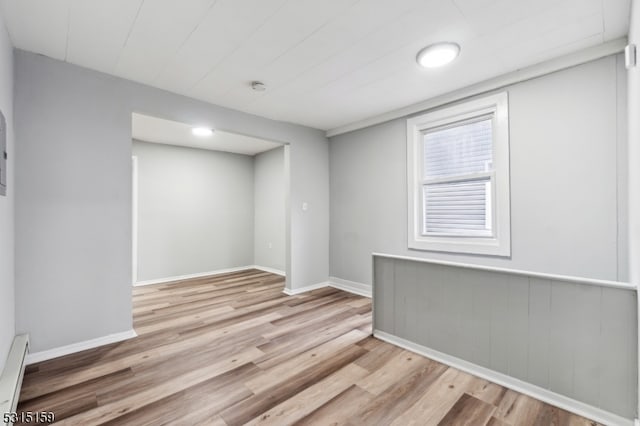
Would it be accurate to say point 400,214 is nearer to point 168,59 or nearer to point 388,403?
point 388,403

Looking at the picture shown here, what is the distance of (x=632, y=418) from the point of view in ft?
5.20

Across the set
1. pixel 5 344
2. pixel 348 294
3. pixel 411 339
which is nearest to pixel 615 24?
pixel 411 339

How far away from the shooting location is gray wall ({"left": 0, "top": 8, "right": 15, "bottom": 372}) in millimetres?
1844

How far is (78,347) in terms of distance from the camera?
253 cm

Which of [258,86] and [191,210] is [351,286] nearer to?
[258,86]

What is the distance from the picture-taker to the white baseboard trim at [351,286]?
4.24m

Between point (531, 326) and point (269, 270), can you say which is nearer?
point (531, 326)

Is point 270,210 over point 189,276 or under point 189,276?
over

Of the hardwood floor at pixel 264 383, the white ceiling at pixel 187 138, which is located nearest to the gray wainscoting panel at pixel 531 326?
the hardwood floor at pixel 264 383

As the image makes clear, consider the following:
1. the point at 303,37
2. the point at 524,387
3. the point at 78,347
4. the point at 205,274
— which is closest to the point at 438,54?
the point at 303,37

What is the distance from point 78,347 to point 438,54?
155 inches

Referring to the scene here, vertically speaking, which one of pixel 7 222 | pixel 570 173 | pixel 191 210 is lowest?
pixel 7 222

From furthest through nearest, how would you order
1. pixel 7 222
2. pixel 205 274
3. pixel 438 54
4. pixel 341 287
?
pixel 205 274 < pixel 341 287 < pixel 438 54 < pixel 7 222

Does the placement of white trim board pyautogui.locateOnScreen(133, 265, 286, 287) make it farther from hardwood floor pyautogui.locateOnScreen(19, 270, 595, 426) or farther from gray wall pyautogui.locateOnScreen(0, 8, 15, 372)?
gray wall pyautogui.locateOnScreen(0, 8, 15, 372)
